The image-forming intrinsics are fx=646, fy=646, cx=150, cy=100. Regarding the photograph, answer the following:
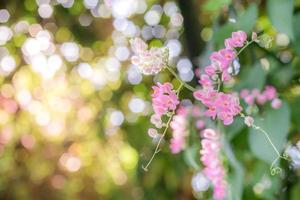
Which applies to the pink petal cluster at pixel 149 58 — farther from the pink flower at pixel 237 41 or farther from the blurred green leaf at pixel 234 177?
the blurred green leaf at pixel 234 177

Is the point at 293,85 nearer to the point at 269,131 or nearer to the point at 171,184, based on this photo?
the point at 269,131

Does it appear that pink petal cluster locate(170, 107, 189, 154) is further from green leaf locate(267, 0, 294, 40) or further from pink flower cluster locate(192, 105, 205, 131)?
green leaf locate(267, 0, 294, 40)

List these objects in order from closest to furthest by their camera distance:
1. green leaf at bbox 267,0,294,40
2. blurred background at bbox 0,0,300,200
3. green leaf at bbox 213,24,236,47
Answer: green leaf at bbox 267,0,294,40, green leaf at bbox 213,24,236,47, blurred background at bbox 0,0,300,200

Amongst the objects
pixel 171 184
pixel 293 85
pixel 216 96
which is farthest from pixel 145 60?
pixel 171 184

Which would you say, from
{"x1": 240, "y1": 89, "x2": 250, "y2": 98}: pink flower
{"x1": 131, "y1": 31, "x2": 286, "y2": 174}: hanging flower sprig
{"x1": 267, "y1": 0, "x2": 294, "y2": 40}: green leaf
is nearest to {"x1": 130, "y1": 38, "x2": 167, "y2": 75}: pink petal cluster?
{"x1": 131, "y1": 31, "x2": 286, "y2": 174}: hanging flower sprig

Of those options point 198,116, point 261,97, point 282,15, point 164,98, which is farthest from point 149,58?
point 198,116

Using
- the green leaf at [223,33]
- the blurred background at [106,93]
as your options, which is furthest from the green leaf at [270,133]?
the green leaf at [223,33]

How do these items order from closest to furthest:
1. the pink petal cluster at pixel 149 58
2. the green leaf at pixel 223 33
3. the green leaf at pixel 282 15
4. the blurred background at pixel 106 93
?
the pink petal cluster at pixel 149 58 → the green leaf at pixel 282 15 → the green leaf at pixel 223 33 → the blurred background at pixel 106 93
